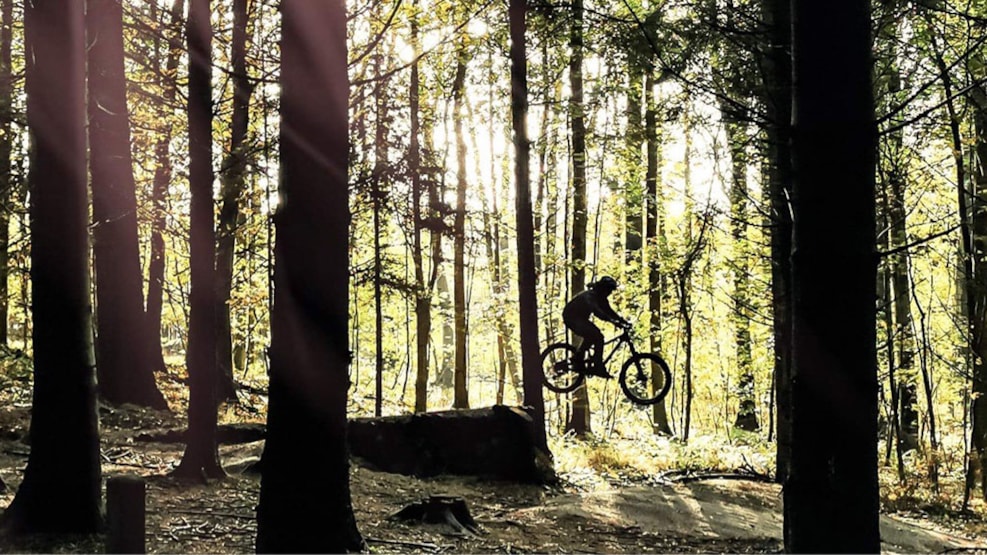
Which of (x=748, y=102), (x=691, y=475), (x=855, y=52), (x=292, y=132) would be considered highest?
(x=748, y=102)

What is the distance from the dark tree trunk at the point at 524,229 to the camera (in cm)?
1137

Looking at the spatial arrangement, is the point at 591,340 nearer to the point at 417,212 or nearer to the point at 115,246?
the point at 417,212

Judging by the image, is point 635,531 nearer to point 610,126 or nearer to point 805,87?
point 805,87

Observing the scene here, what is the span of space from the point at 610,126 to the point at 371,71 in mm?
6044

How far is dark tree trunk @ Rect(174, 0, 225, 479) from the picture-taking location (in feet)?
25.7

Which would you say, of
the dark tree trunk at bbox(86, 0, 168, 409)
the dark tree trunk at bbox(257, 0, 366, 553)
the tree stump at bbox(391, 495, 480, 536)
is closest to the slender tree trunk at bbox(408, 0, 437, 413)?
the dark tree trunk at bbox(257, 0, 366, 553)

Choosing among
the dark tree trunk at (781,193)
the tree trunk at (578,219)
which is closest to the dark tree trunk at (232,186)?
the dark tree trunk at (781,193)

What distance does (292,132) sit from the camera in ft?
17.9

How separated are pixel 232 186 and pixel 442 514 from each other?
5.74m

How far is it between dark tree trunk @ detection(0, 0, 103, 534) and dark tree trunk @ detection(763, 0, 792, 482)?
5331 mm

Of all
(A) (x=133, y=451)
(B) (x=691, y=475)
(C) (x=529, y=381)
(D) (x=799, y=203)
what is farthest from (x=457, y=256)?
(D) (x=799, y=203)

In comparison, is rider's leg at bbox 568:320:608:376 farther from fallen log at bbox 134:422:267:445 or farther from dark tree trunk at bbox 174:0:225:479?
dark tree trunk at bbox 174:0:225:479

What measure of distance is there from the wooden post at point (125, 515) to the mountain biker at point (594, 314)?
297 inches

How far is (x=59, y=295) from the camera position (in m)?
5.46
